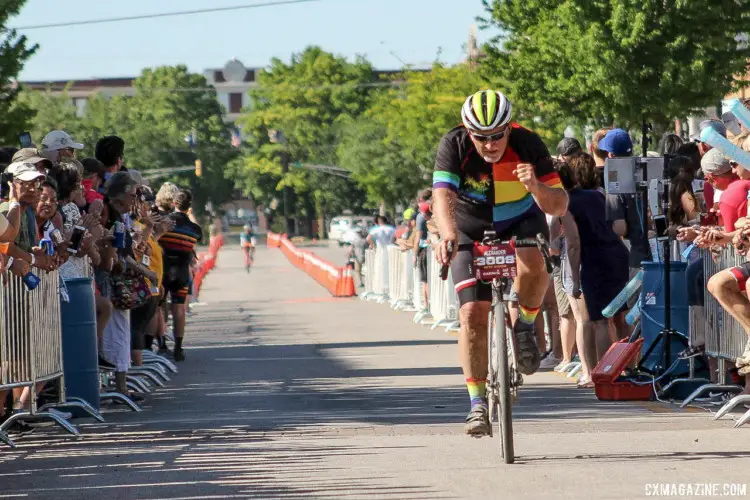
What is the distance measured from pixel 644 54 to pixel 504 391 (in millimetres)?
23458

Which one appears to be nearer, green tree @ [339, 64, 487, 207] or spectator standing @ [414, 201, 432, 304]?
spectator standing @ [414, 201, 432, 304]

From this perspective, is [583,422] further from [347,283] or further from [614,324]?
[347,283]

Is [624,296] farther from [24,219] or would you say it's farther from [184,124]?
[184,124]

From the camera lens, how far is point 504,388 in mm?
9516

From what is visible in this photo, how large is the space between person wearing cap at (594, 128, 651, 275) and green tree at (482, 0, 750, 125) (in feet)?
53.2

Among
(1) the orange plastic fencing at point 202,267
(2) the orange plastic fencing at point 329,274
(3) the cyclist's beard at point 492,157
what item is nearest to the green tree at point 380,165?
(1) the orange plastic fencing at point 202,267

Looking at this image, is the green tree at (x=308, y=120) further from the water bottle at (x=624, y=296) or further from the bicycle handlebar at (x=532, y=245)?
the bicycle handlebar at (x=532, y=245)

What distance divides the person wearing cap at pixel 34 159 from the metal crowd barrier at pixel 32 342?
747mm

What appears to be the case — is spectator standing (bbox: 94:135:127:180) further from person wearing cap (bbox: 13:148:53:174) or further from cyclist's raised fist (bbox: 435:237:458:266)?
cyclist's raised fist (bbox: 435:237:458:266)

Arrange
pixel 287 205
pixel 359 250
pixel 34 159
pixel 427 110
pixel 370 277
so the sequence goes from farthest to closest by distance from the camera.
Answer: pixel 287 205, pixel 427 110, pixel 359 250, pixel 370 277, pixel 34 159

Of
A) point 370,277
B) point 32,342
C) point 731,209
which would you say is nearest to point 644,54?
point 370,277

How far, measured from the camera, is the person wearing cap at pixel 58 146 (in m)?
14.8

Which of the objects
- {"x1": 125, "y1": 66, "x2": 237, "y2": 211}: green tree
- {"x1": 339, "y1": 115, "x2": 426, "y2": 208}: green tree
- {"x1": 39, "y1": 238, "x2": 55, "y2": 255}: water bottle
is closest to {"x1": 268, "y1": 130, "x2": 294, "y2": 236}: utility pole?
{"x1": 125, "y1": 66, "x2": 237, "y2": 211}: green tree

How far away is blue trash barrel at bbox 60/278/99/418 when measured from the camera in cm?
1338
